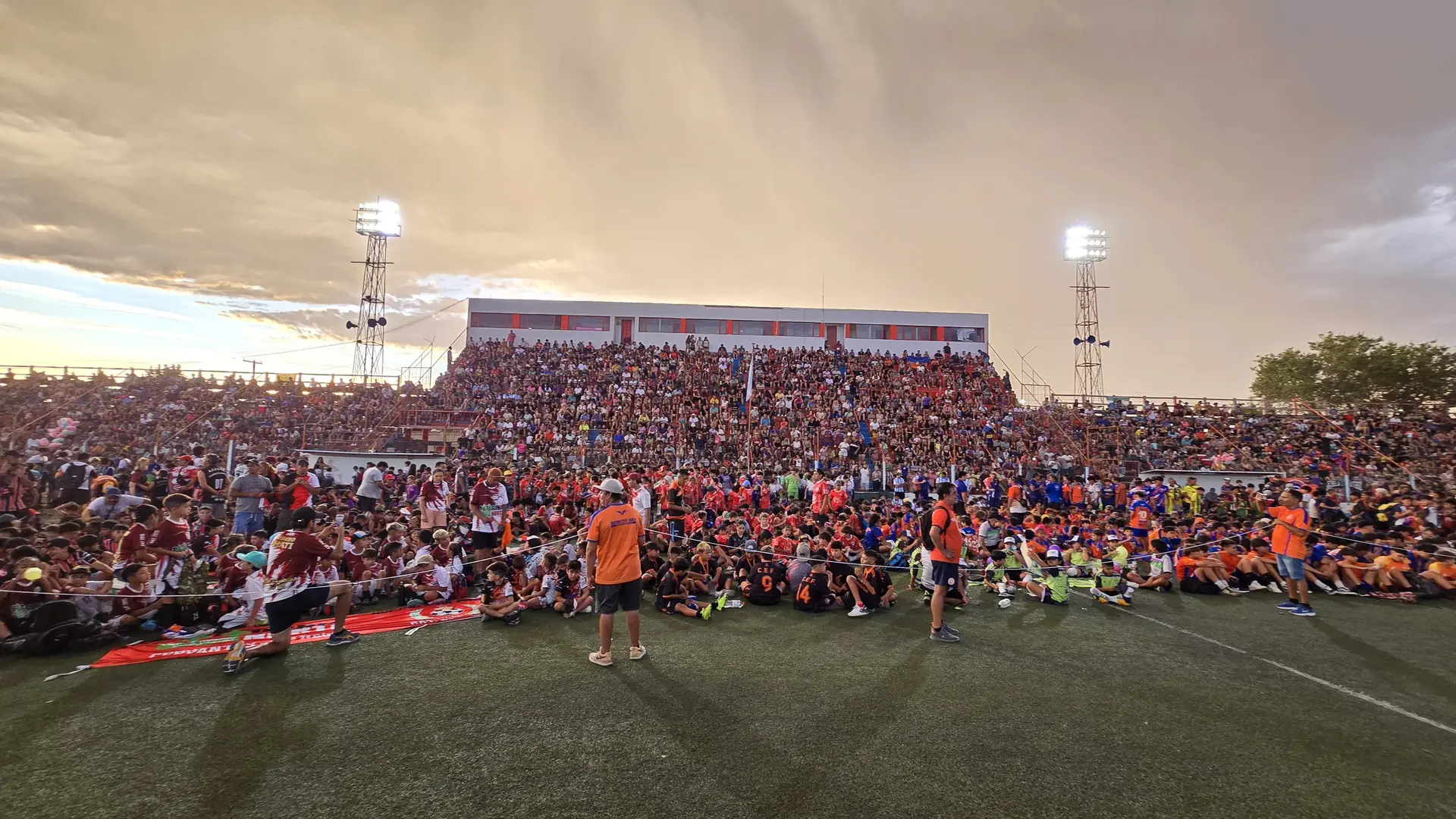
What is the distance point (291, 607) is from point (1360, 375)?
56894mm

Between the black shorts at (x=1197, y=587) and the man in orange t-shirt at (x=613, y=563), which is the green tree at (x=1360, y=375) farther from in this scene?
the man in orange t-shirt at (x=613, y=563)

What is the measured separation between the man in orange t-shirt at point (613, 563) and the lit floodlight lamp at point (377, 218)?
130ft

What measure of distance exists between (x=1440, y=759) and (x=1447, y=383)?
49.8 metres

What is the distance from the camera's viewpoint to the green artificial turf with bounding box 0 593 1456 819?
4.19m

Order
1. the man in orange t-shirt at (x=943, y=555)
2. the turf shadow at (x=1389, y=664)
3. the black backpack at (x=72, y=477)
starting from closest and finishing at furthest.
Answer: the turf shadow at (x=1389, y=664) → the man in orange t-shirt at (x=943, y=555) → the black backpack at (x=72, y=477)

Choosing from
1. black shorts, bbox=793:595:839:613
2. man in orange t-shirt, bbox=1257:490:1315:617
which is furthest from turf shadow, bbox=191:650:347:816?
man in orange t-shirt, bbox=1257:490:1315:617

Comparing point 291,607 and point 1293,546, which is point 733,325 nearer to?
point 1293,546

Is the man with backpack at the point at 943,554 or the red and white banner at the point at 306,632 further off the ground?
the man with backpack at the point at 943,554

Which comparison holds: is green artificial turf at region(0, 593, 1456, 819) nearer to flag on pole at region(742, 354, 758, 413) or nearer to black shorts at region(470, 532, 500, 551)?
black shorts at region(470, 532, 500, 551)

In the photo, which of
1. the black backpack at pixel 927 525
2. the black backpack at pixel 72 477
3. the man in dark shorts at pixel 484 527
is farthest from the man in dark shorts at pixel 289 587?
the black backpack at pixel 72 477

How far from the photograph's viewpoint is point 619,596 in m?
6.86

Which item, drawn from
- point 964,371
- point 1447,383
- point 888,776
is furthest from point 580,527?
point 1447,383

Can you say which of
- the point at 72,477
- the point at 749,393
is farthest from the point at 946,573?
the point at 749,393

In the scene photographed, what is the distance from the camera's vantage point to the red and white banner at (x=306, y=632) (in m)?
6.93
